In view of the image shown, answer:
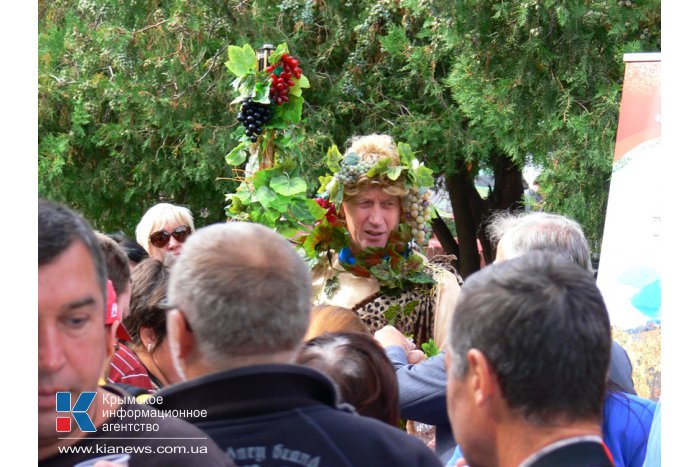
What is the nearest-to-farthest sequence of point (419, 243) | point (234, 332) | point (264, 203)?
1. point (234, 332)
2. point (264, 203)
3. point (419, 243)

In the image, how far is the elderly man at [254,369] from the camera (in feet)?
5.47

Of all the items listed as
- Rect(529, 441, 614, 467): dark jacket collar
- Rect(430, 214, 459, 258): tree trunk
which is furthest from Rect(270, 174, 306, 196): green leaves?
Rect(430, 214, 459, 258): tree trunk

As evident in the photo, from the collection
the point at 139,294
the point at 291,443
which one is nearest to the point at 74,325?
the point at 291,443

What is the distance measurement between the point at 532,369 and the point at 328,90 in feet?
20.4

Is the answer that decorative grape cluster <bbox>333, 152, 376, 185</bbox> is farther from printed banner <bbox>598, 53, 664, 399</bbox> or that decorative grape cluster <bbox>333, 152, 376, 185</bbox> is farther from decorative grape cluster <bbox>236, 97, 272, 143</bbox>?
printed banner <bbox>598, 53, 664, 399</bbox>

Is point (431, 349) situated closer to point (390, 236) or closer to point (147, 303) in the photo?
point (390, 236)

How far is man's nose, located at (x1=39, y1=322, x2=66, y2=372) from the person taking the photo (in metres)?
1.64

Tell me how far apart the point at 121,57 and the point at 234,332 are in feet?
20.8

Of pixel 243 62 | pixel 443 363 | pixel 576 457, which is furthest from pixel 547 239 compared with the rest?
pixel 243 62

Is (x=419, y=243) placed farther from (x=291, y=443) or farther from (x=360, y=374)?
(x=291, y=443)

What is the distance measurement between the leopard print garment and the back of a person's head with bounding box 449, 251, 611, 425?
2320 millimetres

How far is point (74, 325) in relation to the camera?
5.44 feet

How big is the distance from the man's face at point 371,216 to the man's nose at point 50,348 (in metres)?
2.41

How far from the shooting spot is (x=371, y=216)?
3984 mm
